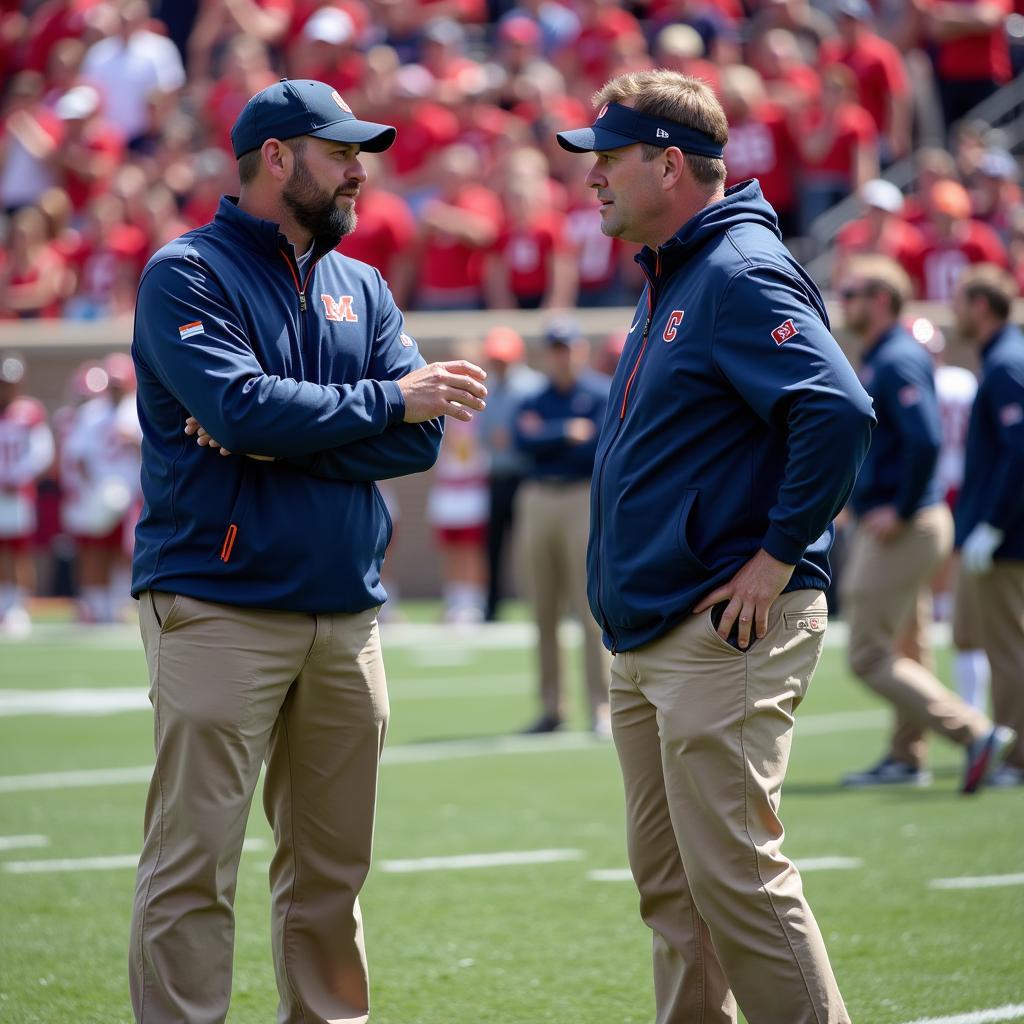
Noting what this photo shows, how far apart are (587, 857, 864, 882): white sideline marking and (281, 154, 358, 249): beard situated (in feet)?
10.6

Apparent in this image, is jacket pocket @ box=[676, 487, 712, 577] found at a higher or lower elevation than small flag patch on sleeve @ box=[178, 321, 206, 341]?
lower

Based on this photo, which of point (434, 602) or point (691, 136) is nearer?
point (691, 136)

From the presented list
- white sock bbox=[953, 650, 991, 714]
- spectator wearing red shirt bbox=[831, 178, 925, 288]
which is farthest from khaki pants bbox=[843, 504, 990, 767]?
spectator wearing red shirt bbox=[831, 178, 925, 288]

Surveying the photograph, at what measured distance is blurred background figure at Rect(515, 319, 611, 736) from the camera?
35.7ft

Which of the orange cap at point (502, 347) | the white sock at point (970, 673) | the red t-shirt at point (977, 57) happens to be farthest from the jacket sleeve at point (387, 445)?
the red t-shirt at point (977, 57)

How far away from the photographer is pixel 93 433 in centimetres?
1794

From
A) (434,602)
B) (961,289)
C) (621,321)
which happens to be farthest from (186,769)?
(434,602)

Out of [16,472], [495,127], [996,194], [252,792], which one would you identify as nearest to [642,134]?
[252,792]

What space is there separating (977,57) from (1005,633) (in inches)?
416

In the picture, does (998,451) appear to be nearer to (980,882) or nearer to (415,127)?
(980,882)

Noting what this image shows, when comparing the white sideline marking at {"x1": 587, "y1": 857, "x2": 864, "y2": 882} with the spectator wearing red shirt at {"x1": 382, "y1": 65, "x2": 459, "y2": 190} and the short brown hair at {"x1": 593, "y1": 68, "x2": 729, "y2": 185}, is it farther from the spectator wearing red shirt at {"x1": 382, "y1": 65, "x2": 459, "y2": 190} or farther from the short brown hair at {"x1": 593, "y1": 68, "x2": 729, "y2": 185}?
the spectator wearing red shirt at {"x1": 382, "y1": 65, "x2": 459, "y2": 190}

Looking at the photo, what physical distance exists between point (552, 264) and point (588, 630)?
25.2 ft

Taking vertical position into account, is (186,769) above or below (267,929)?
above

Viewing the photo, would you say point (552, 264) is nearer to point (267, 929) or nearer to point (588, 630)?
point (588, 630)
